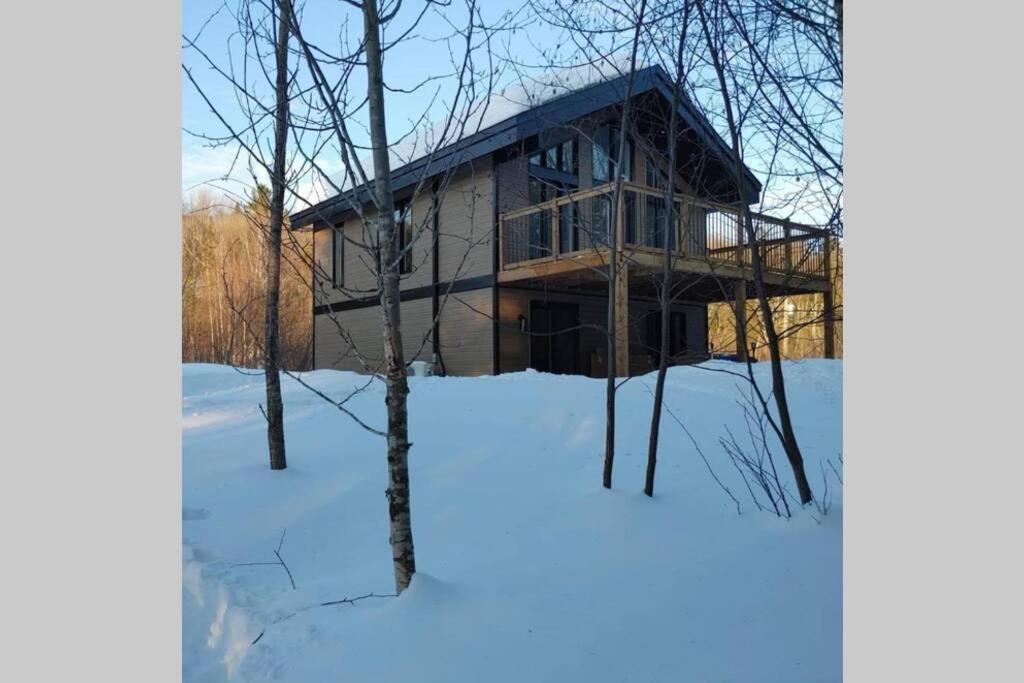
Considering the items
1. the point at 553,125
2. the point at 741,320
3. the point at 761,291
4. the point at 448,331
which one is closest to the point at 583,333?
the point at 448,331

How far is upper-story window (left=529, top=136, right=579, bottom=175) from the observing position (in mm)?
13039

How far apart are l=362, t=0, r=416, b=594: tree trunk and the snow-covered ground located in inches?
11.2

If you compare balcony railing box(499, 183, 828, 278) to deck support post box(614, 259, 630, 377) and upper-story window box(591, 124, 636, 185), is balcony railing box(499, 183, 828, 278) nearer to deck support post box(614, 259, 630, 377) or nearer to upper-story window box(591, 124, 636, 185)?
deck support post box(614, 259, 630, 377)

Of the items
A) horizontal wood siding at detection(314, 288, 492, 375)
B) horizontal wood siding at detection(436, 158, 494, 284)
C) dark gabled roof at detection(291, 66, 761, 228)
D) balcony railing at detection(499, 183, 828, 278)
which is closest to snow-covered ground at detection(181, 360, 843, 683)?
dark gabled roof at detection(291, 66, 761, 228)

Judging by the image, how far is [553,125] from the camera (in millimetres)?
6164

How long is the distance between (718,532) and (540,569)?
1.15m

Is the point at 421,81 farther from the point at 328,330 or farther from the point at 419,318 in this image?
the point at 328,330

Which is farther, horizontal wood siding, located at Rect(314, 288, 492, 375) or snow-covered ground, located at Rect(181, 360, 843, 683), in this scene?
horizontal wood siding, located at Rect(314, 288, 492, 375)

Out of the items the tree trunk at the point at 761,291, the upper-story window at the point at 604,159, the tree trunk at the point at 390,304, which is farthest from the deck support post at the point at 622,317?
the tree trunk at the point at 390,304

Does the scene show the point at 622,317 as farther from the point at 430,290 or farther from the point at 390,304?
the point at 390,304

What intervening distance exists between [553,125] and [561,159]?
284 inches

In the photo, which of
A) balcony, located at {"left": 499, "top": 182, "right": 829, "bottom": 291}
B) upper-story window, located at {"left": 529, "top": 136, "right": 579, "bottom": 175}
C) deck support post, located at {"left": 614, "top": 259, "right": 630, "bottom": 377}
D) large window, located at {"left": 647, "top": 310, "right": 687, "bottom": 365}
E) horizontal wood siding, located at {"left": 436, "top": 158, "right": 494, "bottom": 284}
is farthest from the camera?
large window, located at {"left": 647, "top": 310, "right": 687, "bottom": 365}

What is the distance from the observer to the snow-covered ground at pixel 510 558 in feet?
9.55

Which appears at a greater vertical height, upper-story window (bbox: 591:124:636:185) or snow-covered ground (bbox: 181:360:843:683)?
upper-story window (bbox: 591:124:636:185)
